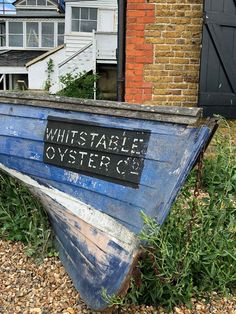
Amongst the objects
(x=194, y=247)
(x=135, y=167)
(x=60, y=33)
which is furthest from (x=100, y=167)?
(x=60, y=33)

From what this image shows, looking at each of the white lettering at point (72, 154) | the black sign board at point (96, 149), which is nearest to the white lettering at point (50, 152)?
the black sign board at point (96, 149)

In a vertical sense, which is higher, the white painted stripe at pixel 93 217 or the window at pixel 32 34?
the window at pixel 32 34

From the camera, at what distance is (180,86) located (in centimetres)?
698

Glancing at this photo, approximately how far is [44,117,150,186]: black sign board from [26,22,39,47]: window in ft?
72.1

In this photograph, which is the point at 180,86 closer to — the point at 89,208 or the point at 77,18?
the point at 89,208

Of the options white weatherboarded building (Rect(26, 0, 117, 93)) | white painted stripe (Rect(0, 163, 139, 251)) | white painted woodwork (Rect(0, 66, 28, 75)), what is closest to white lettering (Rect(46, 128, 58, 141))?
white painted stripe (Rect(0, 163, 139, 251))

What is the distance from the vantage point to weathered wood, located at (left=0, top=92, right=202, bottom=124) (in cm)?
260

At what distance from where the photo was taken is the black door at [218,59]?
6.62 metres

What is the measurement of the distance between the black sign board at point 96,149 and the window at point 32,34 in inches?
866

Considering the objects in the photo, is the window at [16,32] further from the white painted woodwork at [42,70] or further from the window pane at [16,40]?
the white painted woodwork at [42,70]

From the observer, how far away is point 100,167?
2918mm

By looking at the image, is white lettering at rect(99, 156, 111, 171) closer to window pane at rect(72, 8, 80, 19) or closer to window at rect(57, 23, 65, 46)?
window pane at rect(72, 8, 80, 19)

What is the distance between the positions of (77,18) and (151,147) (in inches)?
678

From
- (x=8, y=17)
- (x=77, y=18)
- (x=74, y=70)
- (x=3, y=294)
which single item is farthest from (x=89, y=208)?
(x=8, y=17)
